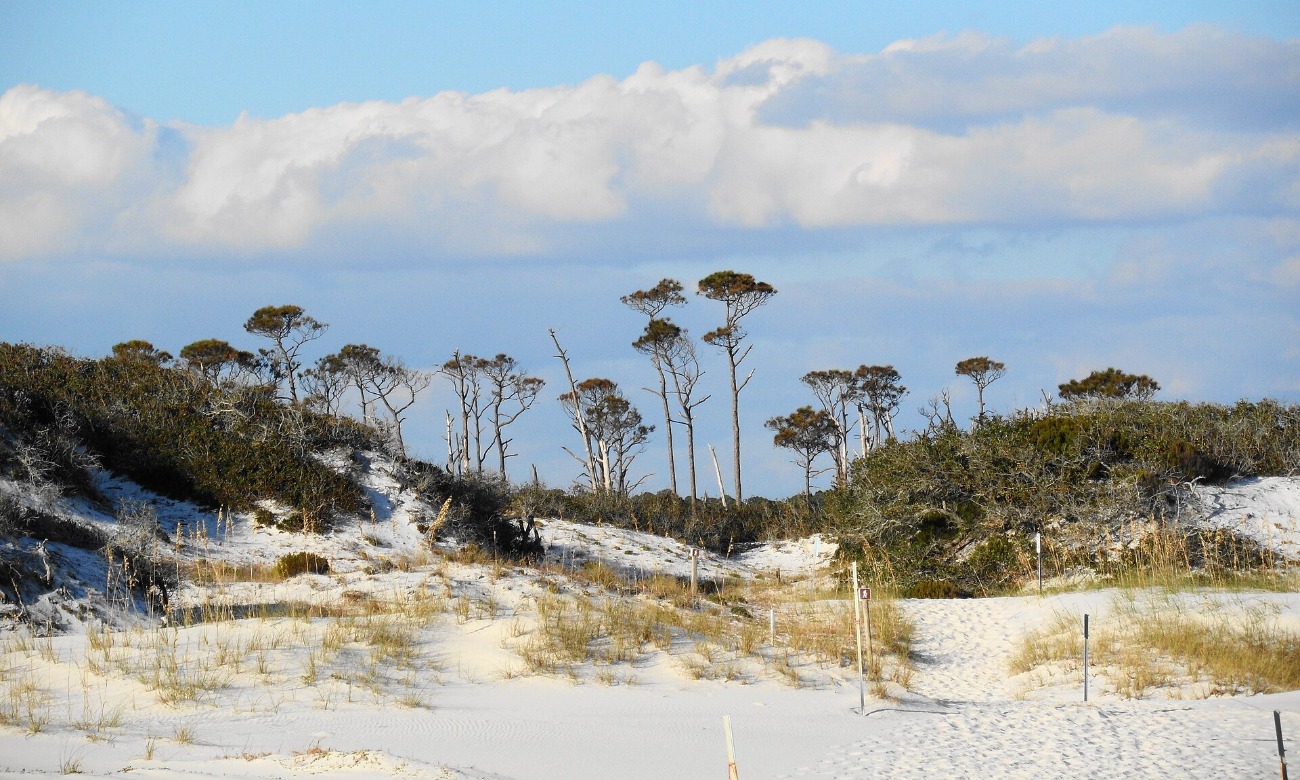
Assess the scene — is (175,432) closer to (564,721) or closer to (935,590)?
(564,721)

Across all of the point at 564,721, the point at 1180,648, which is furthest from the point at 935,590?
the point at 564,721

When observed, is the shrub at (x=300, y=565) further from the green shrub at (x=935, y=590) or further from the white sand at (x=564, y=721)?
the green shrub at (x=935, y=590)

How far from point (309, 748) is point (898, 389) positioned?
47686mm

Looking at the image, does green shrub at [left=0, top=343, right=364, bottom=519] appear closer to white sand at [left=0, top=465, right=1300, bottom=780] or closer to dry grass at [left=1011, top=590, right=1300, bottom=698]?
white sand at [left=0, top=465, right=1300, bottom=780]

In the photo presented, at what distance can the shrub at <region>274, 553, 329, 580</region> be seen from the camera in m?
17.9

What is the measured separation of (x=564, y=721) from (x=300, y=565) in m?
10.0

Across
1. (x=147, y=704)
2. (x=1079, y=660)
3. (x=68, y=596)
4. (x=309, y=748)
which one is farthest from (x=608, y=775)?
(x=68, y=596)

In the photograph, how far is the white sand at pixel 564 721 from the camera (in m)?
8.27

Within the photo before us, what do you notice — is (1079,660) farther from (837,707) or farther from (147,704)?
(147,704)

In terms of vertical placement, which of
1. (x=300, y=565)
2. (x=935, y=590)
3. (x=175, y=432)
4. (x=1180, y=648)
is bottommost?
(x=1180, y=648)

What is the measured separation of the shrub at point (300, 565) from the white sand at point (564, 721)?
515 centimetres

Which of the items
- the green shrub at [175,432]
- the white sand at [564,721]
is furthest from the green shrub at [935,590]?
the green shrub at [175,432]

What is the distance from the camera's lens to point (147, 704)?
31.6 feet

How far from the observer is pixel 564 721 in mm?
9781
